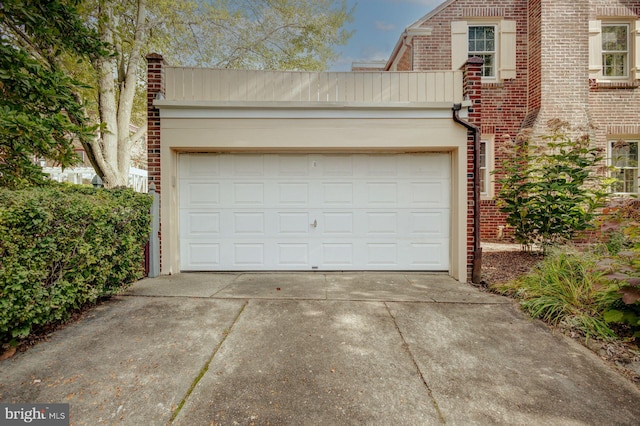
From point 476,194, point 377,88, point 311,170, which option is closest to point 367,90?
point 377,88

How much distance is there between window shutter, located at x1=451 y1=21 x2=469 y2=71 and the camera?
863cm

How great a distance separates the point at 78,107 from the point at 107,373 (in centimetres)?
337

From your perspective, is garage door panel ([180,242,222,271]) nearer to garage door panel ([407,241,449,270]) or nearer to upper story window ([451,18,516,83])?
garage door panel ([407,241,449,270])

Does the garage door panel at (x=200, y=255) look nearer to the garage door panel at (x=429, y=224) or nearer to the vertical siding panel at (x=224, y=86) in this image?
the vertical siding panel at (x=224, y=86)

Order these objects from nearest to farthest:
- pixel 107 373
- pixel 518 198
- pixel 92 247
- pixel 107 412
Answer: pixel 107 412 < pixel 107 373 < pixel 92 247 < pixel 518 198

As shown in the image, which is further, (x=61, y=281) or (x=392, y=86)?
(x=392, y=86)

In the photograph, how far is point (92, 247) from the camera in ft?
11.5

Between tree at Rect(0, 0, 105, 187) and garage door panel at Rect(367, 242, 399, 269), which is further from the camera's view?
garage door panel at Rect(367, 242, 399, 269)

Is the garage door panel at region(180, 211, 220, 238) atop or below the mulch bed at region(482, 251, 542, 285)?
atop

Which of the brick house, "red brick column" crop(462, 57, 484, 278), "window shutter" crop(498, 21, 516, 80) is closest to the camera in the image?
"red brick column" crop(462, 57, 484, 278)

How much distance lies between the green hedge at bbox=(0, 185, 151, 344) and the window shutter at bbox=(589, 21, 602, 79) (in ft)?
38.0

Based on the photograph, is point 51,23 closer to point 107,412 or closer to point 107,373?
point 107,373

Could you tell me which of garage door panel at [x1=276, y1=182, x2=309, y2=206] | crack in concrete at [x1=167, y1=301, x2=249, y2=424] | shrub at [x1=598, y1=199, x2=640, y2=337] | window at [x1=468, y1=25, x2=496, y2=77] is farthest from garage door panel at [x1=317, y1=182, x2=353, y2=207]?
window at [x1=468, y1=25, x2=496, y2=77]

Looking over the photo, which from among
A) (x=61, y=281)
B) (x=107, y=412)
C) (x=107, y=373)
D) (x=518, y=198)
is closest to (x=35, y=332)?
(x=61, y=281)
